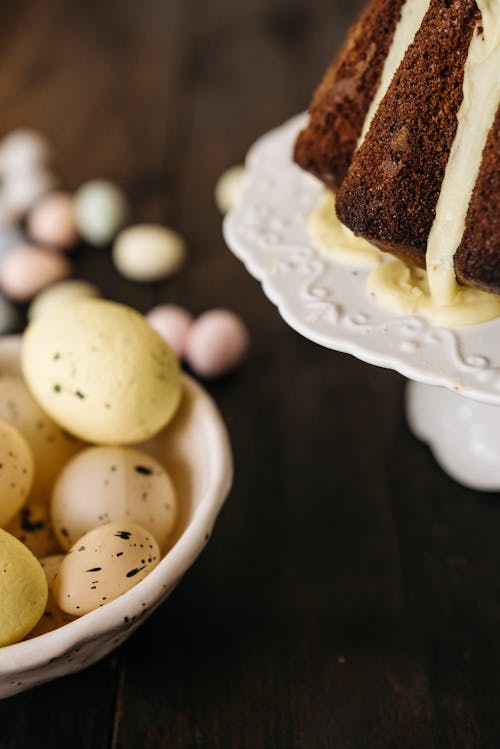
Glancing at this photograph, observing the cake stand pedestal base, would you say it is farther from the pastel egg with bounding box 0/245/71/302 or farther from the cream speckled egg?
the pastel egg with bounding box 0/245/71/302

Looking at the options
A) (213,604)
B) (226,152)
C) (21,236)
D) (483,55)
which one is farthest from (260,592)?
(226,152)

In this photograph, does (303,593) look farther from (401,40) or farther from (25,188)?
(25,188)

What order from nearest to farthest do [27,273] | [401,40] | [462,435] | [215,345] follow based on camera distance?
[401,40] → [462,435] → [215,345] → [27,273]

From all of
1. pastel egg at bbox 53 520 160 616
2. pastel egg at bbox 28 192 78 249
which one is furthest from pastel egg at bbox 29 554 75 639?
pastel egg at bbox 28 192 78 249

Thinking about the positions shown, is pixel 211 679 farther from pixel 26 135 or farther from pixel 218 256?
pixel 26 135

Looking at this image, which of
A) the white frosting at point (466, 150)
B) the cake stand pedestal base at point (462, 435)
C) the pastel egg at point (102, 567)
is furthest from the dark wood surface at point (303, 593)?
the white frosting at point (466, 150)

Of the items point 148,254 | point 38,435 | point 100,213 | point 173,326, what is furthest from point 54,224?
point 38,435
